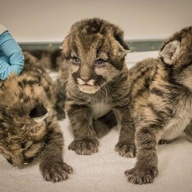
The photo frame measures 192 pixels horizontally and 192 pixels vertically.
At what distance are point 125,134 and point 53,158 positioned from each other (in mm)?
585

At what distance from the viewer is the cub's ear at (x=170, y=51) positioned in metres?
2.38

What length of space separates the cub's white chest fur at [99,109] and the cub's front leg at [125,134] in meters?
0.08

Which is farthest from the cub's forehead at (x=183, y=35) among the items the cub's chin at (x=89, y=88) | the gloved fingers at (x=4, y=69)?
the gloved fingers at (x=4, y=69)

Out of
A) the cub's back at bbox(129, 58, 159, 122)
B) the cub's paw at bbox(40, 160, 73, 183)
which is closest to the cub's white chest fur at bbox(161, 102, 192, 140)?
the cub's back at bbox(129, 58, 159, 122)

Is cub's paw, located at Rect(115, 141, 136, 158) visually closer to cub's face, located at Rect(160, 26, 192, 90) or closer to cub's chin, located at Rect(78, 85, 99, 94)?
cub's chin, located at Rect(78, 85, 99, 94)

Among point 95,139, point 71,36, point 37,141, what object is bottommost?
point 95,139

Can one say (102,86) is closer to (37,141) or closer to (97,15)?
(37,141)

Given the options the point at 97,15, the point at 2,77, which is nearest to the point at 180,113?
the point at 2,77

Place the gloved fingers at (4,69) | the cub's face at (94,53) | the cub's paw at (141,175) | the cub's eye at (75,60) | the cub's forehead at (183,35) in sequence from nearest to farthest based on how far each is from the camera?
1. the cub's paw at (141,175)
2. the cub's forehead at (183,35)
3. the cub's face at (94,53)
4. the cub's eye at (75,60)
5. the gloved fingers at (4,69)

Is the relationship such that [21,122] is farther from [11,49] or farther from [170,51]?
[170,51]

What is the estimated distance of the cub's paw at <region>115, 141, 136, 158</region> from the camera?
2672 millimetres

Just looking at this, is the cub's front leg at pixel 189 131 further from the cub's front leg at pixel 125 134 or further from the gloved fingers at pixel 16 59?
the gloved fingers at pixel 16 59

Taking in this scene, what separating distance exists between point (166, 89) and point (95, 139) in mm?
696

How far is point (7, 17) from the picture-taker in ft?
11.6
